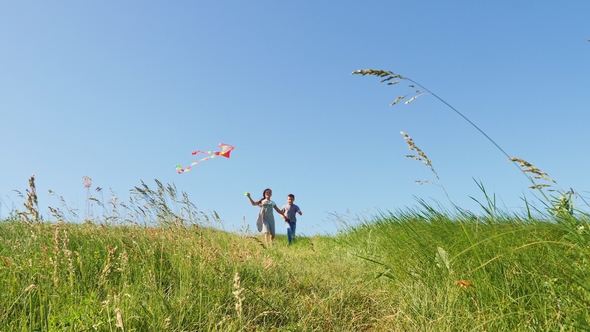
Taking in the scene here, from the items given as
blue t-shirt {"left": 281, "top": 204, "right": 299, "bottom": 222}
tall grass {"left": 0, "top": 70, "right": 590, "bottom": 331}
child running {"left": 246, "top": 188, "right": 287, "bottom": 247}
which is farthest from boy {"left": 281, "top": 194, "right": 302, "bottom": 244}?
tall grass {"left": 0, "top": 70, "right": 590, "bottom": 331}

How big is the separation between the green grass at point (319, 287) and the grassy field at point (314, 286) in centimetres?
1

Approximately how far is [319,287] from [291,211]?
9218 mm

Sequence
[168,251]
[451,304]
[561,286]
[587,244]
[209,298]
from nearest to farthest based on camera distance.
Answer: [587,244] → [561,286] → [451,304] → [209,298] → [168,251]

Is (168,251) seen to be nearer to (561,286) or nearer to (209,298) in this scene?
(209,298)

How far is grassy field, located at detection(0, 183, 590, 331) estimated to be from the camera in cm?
275

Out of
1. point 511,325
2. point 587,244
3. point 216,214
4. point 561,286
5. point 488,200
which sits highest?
point 216,214

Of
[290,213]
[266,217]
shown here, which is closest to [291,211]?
[290,213]

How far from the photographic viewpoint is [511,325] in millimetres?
2834

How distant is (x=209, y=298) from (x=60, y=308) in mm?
1203

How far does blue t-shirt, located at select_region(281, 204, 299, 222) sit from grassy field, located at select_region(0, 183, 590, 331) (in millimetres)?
8281

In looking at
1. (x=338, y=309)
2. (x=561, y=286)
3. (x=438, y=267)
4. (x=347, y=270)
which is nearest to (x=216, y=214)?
(x=347, y=270)

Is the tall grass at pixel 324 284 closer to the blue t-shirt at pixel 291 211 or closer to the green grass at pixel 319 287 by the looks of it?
the green grass at pixel 319 287

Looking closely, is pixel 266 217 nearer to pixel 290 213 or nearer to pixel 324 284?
pixel 290 213

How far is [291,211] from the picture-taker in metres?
13.6
